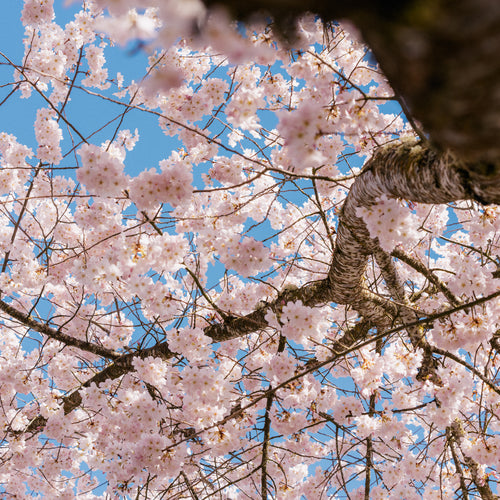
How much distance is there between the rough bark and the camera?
0.51m

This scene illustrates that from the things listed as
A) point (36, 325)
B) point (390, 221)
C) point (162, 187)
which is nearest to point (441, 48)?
point (390, 221)

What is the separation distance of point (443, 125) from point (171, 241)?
226 centimetres

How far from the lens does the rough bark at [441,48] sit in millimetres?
506

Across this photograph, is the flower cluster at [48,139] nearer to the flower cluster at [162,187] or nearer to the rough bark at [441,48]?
the flower cluster at [162,187]

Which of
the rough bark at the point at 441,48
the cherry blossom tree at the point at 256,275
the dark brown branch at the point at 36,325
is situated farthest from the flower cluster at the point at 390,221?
the dark brown branch at the point at 36,325

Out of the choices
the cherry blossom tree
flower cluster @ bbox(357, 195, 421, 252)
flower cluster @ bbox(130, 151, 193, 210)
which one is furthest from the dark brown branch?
flower cluster @ bbox(357, 195, 421, 252)

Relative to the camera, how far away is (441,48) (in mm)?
533

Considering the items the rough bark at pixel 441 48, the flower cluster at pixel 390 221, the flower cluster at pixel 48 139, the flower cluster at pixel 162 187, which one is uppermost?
the flower cluster at pixel 48 139

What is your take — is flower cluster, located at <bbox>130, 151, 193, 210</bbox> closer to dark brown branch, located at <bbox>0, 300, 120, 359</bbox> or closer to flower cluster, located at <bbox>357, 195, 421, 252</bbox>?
flower cluster, located at <bbox>357, 195, 421, 252</bbox>

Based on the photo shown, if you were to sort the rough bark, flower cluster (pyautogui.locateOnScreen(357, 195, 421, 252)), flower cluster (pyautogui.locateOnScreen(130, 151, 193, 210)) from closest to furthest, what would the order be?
the rough bark
flower cluster (pyautogui.locateOnScreen(357, 195, 421, 252))
flower cluster (pyautogui.locateOnScreen(130, 151, 193, 210))

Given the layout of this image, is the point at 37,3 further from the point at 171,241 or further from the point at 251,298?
the point at 251,298

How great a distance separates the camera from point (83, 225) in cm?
301

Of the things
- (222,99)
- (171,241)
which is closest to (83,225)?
(171,241)

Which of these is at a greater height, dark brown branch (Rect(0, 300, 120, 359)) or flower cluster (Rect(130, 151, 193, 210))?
dark brown branch (Rect(0, 300, 120, 359))
